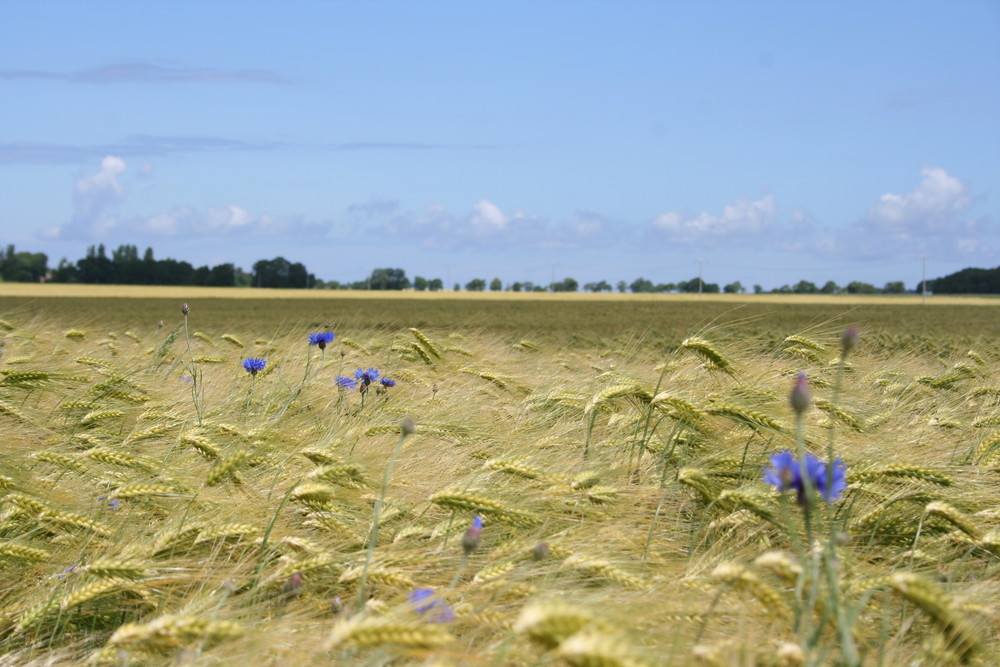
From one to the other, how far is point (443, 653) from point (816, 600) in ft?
2.62

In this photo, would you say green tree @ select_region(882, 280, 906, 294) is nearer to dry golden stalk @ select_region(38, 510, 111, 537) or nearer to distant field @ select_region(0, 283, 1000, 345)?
distant field @ select_region(0, 283, 1000, 345)

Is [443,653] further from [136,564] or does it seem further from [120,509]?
[120,509]

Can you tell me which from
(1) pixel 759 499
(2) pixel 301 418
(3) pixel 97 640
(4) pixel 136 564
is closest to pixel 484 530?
(1) pixel 759 499

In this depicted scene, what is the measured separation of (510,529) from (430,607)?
3.17 feet

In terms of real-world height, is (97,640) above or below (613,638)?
below

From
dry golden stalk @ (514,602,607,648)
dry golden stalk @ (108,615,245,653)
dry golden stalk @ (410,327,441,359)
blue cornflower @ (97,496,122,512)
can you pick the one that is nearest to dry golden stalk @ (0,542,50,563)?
blue cornflower @ (97,496,122,512)

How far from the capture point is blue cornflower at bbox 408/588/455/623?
5.57 ft

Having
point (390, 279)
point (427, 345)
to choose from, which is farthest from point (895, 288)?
point (427, 345)

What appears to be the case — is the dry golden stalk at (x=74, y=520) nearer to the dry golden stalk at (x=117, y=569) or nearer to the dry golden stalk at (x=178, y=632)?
the dry golden stalk at (x=117, y=569)

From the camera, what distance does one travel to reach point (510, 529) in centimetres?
278

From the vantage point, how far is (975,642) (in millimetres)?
1734

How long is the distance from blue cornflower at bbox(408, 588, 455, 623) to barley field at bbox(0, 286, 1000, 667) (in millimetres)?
12

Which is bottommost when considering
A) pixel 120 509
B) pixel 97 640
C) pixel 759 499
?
pixel 97 640

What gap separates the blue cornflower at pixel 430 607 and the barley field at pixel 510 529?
12 mm
